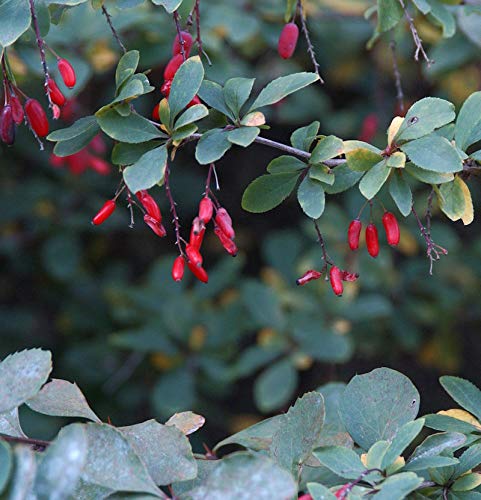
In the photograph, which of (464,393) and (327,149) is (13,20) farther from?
(464,393)

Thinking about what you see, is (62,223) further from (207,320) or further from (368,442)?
(368,442)

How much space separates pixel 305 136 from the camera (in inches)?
34.3

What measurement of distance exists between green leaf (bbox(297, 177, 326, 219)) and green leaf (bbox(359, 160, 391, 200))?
0.16 feet

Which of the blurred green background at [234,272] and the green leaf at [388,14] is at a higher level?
the green leaf at [388,14]

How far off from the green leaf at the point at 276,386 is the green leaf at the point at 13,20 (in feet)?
4.21

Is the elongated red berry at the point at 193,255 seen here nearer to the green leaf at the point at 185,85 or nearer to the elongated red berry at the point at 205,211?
the elongated red berry at the point at 205,211

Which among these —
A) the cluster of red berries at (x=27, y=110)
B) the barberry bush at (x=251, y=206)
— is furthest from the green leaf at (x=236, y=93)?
the cluster of red berries at (x=27, y=110)

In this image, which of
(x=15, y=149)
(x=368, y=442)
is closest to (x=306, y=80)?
(x=368, y=442)

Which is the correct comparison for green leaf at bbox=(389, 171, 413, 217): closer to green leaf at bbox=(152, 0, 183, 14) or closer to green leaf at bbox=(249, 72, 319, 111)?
green leaf at bbox=(249, 72, 319, 111)

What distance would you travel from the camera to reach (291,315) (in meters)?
2.09

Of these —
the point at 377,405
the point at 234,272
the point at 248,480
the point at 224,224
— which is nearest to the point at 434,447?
the point at 377,405

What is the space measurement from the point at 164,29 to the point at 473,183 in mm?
1103

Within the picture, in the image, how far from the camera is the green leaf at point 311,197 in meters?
0.82

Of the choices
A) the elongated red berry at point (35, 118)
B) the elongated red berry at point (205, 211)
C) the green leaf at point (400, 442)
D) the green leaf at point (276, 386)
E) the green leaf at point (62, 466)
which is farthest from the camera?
the green leaf at point (276, 386)
